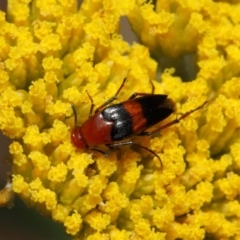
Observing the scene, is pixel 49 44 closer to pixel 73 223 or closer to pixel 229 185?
pixel 73 223

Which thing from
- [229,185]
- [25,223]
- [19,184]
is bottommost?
[25,223]

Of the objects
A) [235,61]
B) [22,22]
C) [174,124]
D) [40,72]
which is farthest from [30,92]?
[235,61]

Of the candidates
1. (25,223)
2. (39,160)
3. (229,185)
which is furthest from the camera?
(25,223)

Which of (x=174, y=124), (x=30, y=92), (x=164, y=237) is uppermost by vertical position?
(x=30, y=92)

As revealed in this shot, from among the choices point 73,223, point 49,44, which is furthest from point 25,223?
point 49,44

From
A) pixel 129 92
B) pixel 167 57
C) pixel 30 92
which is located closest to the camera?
pixel 30 92

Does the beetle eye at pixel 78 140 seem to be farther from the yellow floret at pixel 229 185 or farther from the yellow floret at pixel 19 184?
the yellow floret at pixel 229 185

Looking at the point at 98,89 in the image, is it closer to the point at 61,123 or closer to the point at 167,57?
the point at 61,123
